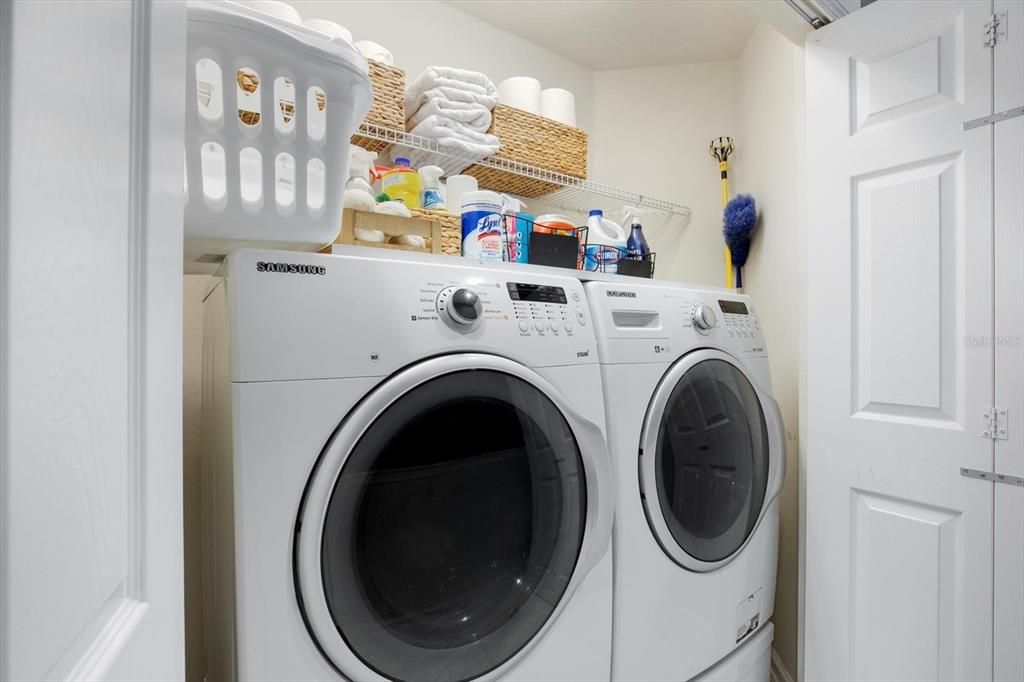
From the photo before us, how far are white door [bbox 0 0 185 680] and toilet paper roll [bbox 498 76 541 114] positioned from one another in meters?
1.45

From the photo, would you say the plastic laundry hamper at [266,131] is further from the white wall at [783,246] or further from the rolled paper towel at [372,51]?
the white wall at [783,246]

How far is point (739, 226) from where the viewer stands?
1.96 meters

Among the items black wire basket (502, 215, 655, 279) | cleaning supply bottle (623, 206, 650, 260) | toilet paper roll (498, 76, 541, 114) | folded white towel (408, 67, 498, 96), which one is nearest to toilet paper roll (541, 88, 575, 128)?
toilet paper roll (498, 76, 541, 114)

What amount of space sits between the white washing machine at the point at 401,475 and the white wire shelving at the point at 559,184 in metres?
0.68

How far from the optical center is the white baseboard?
63.7 inches

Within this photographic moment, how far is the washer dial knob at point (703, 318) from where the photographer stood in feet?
4.26

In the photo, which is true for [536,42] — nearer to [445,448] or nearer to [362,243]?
[362,243]

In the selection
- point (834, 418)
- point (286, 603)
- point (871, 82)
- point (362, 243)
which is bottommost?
point (286, 603)

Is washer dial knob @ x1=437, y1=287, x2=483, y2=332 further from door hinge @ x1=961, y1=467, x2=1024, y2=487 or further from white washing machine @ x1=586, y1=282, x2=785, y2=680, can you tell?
door hinge @ x1=961, y1=467, x2=1024, y2=487

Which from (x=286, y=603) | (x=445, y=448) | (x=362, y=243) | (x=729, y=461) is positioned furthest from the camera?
(x=729, y=461)

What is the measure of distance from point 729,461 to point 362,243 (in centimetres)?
107

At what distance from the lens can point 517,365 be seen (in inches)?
36.4

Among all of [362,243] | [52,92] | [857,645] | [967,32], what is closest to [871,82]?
[967,32]

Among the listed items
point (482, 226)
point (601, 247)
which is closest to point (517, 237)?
point (482, 226)
